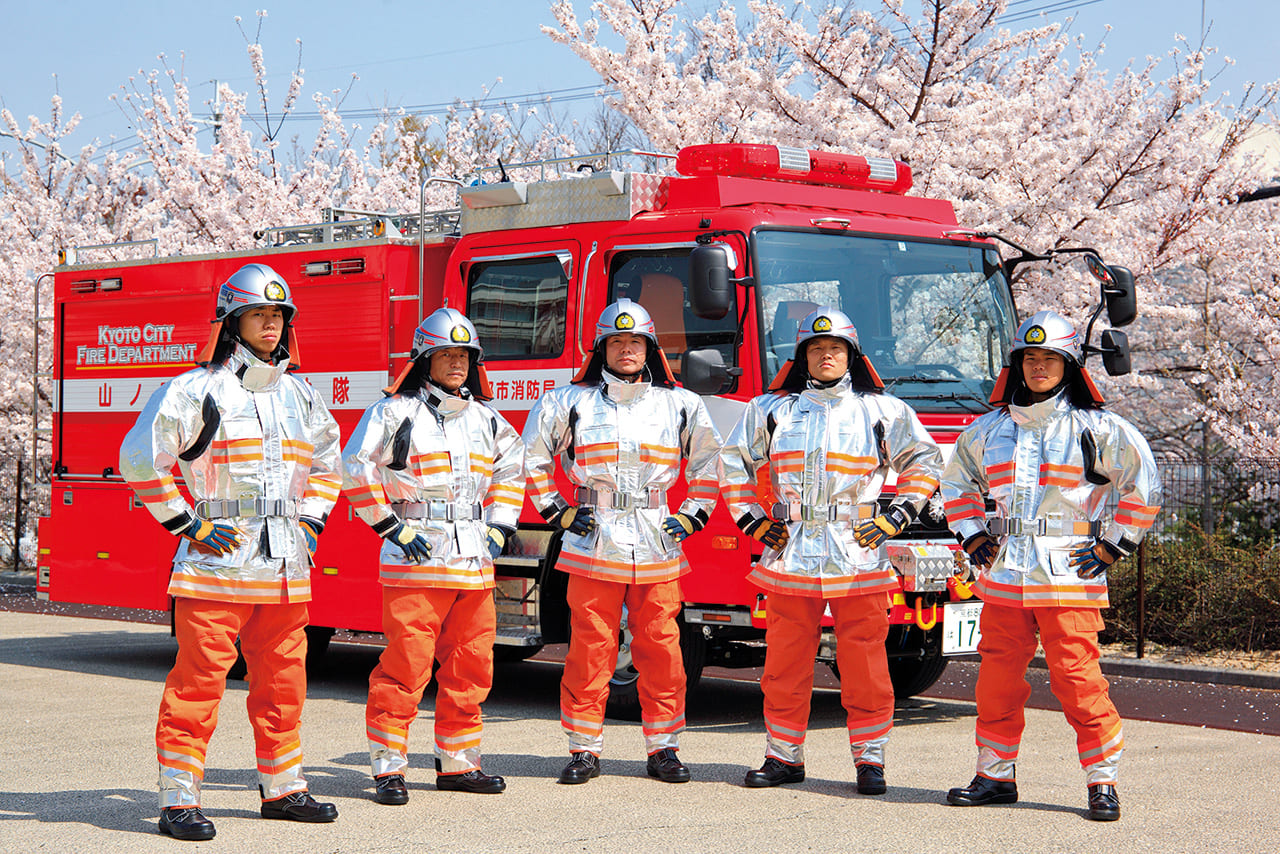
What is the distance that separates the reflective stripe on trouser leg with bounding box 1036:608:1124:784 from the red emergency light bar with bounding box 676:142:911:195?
3.53 meters

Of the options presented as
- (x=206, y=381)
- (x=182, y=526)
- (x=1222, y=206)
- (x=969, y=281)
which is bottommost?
(x=182, y=526)

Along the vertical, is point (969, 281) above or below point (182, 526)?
above

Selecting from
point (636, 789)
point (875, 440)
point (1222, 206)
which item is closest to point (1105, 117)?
point (1222, 206)

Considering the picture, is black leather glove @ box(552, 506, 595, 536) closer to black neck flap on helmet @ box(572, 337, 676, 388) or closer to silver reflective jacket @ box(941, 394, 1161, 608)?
black neck flap on helmet @ box(572, 337, 676, 388)

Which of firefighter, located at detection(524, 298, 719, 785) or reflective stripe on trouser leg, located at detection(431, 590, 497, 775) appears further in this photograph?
firefighter, located at detection(524, 298, 719, 785)

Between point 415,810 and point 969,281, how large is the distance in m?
4.54

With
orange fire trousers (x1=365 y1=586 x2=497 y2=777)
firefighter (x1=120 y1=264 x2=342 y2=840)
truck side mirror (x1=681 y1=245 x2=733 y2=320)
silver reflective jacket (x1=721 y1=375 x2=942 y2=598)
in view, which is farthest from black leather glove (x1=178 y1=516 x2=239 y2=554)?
truck side mirror (x1=681 y1=245 x2=733 y2=320)

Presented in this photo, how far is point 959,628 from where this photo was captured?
8203 millimetres

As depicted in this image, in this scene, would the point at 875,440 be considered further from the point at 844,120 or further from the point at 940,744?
the point at 844,120

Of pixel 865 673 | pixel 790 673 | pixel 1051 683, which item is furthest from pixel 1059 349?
pixel 790 673

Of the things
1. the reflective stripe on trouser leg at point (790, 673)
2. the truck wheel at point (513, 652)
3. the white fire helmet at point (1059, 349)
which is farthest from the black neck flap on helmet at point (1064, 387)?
the truck wheel at point (513, 652)

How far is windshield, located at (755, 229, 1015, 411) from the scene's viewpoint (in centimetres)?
824

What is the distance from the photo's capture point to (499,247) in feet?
30.6

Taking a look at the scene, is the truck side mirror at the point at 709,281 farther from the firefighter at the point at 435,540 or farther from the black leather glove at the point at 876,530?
the black leather glove at the point at 876,530
